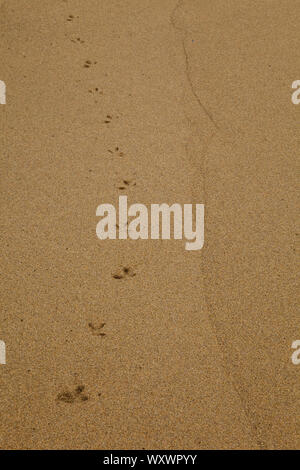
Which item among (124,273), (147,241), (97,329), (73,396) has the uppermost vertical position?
(147,241)

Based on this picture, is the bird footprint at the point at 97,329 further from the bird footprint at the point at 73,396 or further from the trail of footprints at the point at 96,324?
the bird footprint at the point at 73,396

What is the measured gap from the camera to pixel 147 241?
2754mm

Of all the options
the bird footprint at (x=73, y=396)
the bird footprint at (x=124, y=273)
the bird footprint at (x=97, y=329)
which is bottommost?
the bird footprint at (x=73, y=396)

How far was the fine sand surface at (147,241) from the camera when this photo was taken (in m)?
2.15

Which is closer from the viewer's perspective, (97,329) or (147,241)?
(97,329)

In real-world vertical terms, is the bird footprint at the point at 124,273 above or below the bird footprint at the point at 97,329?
above

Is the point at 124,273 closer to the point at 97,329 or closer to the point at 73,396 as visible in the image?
the point at 97,329

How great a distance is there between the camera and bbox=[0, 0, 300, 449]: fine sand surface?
215 centimetres

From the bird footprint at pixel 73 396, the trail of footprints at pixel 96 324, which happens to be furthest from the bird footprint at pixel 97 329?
the bird footprint at pixel 73 396

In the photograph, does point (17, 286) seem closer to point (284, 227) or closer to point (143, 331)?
point (143, 331)

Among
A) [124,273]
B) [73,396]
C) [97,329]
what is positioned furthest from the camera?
[124,273]

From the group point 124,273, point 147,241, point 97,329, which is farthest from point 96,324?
point 147,241

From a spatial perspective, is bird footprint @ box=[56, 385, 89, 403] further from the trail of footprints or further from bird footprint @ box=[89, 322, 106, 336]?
bird footprint @ box=[89, 322, 106, 336]

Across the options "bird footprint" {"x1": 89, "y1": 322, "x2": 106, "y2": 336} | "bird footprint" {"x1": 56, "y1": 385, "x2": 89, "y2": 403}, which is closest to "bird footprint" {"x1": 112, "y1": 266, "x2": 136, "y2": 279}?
"bird footprint" {"x1": 89, "y1": 322, "x2": 106, "y2": 336}
